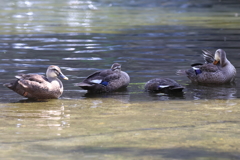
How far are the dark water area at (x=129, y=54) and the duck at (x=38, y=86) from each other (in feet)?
1.22

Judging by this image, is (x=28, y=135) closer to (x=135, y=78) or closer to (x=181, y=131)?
(x=181, y=131)

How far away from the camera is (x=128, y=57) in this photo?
1414 cm

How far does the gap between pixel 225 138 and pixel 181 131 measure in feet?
2.12

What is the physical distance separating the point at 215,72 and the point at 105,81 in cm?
258

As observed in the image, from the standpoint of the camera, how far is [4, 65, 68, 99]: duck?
29.5 ft

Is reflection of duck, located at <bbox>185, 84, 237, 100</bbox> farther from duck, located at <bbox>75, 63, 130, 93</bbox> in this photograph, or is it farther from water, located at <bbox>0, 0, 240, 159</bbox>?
duck, located at <bbox>75, 63, 130, 93</bbox>

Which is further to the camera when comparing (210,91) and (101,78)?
(210,91)

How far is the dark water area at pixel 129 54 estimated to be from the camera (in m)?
10.3

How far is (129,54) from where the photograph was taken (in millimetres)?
14680

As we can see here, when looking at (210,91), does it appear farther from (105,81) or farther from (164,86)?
(105,81)

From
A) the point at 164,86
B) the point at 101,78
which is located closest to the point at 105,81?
the point at 101,78

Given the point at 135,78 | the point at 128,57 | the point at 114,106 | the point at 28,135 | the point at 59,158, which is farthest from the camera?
the point at 128,57

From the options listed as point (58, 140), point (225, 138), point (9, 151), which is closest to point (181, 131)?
point (225, 138)

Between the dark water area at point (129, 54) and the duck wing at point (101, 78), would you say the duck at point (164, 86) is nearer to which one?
the dark water area at point (129, 54)
